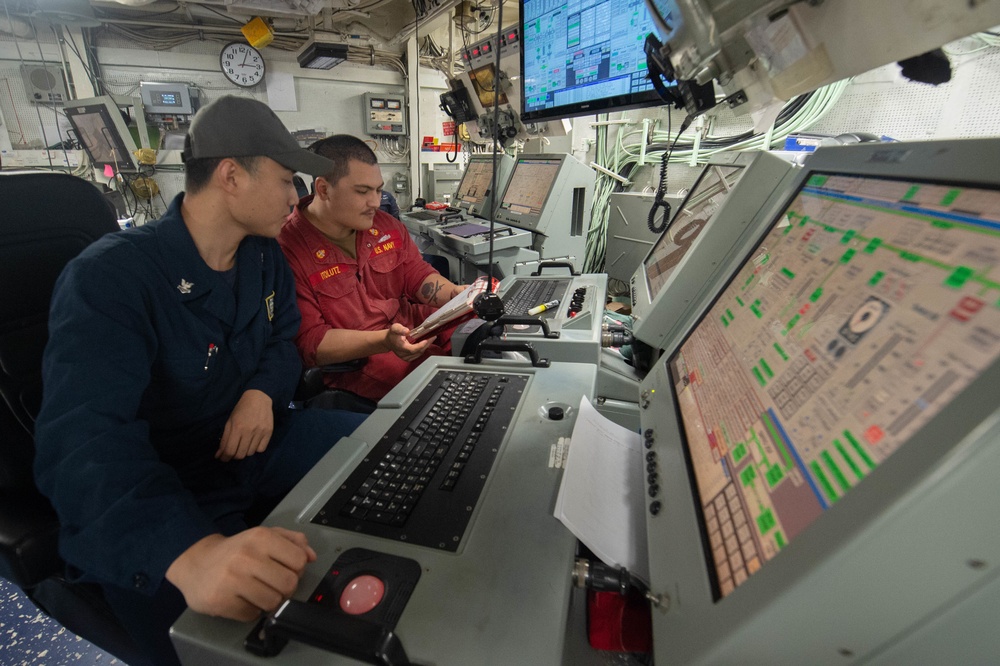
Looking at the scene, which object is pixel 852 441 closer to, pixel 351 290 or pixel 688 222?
pixel 688 222

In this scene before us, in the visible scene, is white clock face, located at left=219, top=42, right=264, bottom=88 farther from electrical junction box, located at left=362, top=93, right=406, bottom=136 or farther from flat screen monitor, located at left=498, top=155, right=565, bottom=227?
flat screen monitor, located at left=498, top=155, right=565, bottom=227

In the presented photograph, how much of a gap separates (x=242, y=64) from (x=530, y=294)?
433cm

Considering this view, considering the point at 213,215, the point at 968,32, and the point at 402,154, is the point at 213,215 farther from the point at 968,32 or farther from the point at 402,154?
the point at 402,154

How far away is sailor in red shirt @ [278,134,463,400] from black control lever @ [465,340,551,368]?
0.54 meters

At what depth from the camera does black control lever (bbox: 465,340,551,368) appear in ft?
3.76

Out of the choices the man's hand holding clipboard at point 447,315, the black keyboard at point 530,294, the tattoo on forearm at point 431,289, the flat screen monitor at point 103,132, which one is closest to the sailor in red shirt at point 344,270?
the tattoo on forearm at point 431,289

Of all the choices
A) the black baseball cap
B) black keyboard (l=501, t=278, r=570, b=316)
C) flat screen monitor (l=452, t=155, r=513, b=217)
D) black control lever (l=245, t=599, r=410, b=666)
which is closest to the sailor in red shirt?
black keyboard (l=501, t=278, r=570, b=316)

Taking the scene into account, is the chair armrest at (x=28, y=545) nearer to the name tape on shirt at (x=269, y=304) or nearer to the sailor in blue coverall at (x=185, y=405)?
the sailor in blue coverall at (x=185, y=405)

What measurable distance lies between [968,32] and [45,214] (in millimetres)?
1716

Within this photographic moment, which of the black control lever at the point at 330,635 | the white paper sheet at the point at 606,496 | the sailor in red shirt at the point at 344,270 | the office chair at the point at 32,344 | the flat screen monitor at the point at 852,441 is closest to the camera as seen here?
the flat screen monitor at the point at 852,441

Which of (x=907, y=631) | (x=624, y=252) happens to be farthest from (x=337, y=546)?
(x=624, y=252)

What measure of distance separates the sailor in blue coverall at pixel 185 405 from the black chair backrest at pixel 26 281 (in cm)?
20

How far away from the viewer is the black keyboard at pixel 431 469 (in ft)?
2.18

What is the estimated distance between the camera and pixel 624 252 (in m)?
2.79
